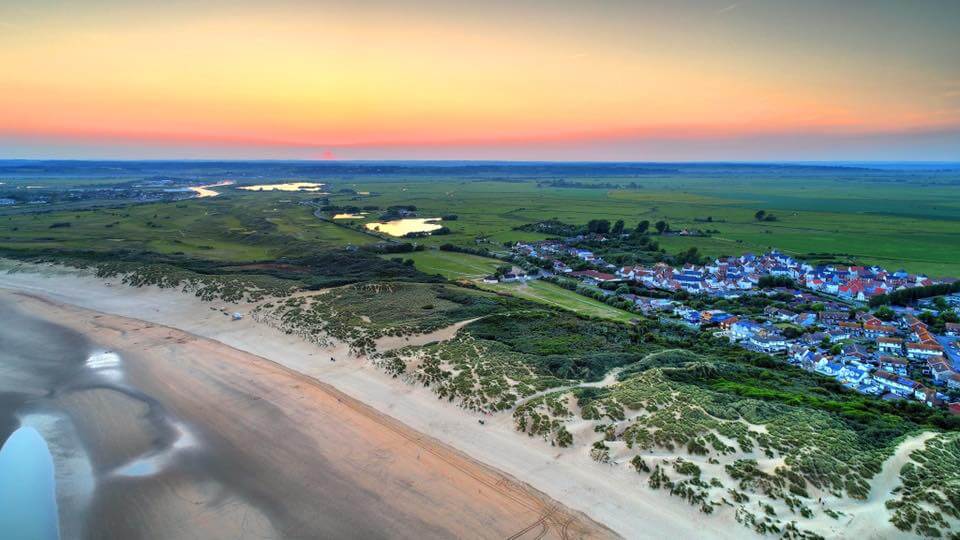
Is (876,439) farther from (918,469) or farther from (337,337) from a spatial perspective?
(337,337)

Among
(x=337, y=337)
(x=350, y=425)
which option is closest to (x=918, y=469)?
(x=350, y=425)

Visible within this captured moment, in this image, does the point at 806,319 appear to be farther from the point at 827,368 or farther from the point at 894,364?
the point at 827,368

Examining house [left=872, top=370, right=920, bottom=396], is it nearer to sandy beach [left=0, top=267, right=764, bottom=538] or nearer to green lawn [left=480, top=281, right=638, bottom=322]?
green lawn [left=480, top=281, right=638, bottom=322]

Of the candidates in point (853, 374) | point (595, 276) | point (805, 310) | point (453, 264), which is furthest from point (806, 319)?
point (453, 264)

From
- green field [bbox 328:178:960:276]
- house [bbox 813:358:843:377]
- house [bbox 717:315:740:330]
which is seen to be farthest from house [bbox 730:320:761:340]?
green field [bbox 328:178:960:276]

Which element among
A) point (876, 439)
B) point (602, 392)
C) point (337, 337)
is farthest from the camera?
point (337, 337)
